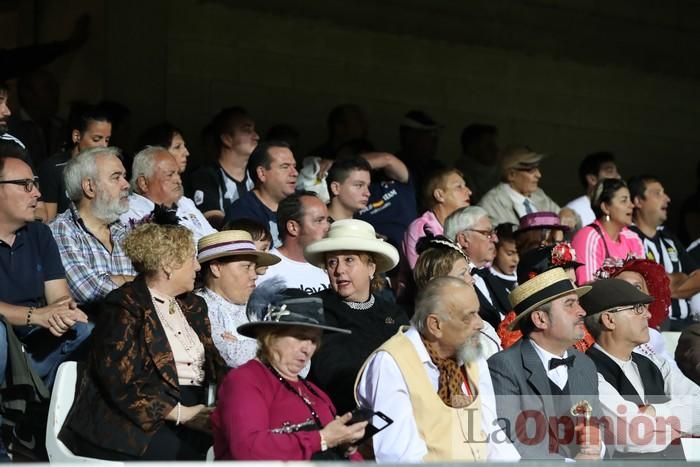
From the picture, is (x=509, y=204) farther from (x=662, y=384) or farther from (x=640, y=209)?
(x=662, y=384)

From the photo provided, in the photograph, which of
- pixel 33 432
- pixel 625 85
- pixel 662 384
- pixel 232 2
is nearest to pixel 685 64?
pixel 625 85

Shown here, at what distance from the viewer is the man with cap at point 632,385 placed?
6535mm

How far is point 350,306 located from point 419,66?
17.7 feet

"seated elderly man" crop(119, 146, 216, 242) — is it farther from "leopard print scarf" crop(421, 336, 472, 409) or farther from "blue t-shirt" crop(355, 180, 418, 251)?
"leopard print scarf" crop(421, 336, 472, 409)

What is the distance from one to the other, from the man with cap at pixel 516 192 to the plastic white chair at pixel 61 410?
14.2ft

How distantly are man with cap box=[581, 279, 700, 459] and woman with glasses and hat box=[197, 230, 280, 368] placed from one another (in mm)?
1612

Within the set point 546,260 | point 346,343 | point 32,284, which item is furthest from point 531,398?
point 32,284

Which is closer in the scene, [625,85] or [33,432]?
[33,432]

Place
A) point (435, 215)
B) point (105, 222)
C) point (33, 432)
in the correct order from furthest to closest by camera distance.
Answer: point (435, 215)
point (105, 222)
point (33, 432)

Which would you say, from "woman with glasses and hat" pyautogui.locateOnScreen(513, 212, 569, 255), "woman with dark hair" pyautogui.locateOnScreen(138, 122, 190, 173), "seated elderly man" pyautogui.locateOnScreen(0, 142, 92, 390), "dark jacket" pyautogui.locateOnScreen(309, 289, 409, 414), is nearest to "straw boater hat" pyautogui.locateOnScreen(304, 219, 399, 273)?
"dark jacket" pyautogui.locateOnScreen(309, 289, 409, 414)

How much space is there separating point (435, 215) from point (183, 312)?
2.88m

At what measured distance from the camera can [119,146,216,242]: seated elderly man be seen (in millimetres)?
7887

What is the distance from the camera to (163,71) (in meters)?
10.3

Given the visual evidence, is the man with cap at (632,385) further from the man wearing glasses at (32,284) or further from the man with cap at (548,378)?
the man wearing glasses at (32,284)
